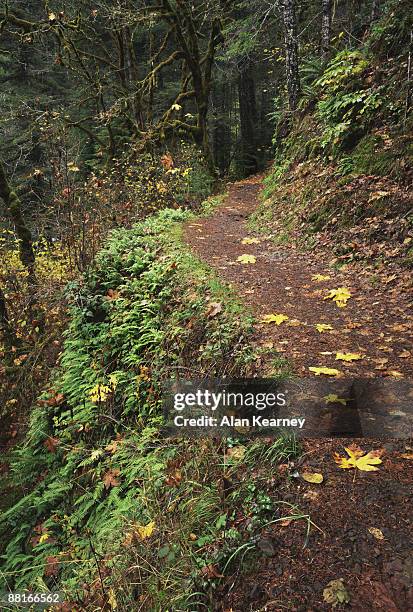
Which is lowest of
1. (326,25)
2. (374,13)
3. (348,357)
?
(348,357)

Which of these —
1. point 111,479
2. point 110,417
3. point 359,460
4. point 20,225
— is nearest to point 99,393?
point 110,417

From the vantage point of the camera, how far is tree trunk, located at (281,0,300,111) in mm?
A: 10320

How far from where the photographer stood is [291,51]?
35.2 feet

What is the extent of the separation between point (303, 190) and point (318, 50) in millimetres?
7732

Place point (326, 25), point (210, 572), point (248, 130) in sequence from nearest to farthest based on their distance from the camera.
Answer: point (210, 572) < point (326, 25) < point (248, 130)

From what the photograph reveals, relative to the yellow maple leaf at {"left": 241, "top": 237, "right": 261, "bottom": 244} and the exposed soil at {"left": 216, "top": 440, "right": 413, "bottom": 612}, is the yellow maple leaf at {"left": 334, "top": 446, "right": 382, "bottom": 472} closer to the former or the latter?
the exposed soil at {"left": 216, "top": 440, "right": 413, "bottom": 612}

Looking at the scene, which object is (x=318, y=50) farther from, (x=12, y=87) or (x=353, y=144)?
(x=12, y=87)

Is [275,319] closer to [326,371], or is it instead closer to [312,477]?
[326,371]

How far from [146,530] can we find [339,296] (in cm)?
348

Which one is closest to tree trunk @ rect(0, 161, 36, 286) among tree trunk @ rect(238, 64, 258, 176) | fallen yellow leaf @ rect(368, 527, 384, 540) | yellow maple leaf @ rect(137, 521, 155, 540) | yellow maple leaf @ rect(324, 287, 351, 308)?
yellow maple leaf @ rect(324, 287, 351, 308)

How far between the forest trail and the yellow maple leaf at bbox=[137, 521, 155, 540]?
1.56 m

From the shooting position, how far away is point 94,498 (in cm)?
442

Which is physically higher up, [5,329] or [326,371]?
[326,371]

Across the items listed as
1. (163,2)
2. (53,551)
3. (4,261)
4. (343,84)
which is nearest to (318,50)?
(163,2)
